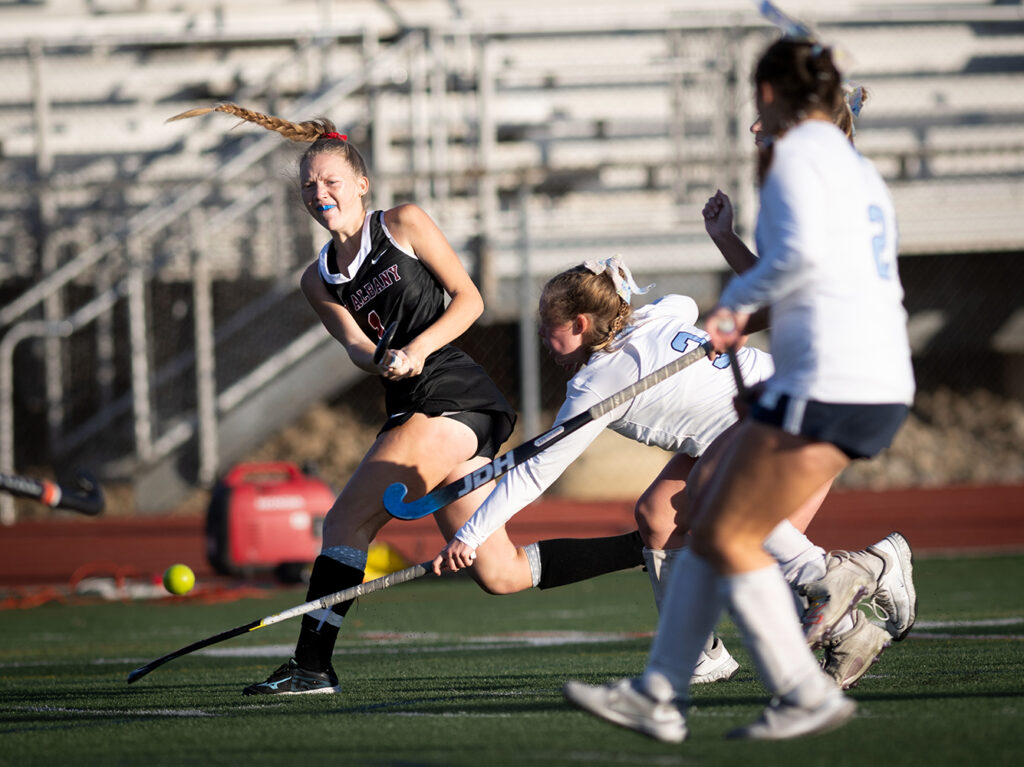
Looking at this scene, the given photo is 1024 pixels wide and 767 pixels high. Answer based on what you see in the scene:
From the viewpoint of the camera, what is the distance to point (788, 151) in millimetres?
3164

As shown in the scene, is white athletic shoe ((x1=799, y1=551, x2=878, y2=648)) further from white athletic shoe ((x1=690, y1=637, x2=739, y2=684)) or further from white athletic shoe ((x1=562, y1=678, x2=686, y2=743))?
white athletic shoe ((x1=562, y1=678, x2=686, y2=743))

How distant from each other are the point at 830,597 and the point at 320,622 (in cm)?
161

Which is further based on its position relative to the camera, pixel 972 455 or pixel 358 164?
pixel 972 455

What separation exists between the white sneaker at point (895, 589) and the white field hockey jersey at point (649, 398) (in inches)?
25.4

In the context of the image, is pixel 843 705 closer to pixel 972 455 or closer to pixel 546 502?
pixel 546 502

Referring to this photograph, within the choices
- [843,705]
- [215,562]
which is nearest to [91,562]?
[215,562]

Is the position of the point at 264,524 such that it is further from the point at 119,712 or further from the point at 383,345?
the point at 383,345

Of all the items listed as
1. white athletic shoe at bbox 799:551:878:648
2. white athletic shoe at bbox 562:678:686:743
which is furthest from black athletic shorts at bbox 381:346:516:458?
white athletic shoe at bbox 562:678:686:743

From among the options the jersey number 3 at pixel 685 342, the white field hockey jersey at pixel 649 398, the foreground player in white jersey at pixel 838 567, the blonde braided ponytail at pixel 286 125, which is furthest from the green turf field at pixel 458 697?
the blonde braided ponytail at pixel 286 125

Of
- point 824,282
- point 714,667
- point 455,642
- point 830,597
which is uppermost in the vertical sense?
point 824,282

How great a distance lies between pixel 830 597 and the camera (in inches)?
166

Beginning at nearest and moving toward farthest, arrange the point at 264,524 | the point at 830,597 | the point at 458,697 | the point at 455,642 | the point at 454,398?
the point at 830,597
the point at 458,697
the point at 454,398
the point at 455,642
the point at 264,524

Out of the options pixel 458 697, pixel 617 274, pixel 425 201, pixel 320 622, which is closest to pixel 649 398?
pixel 617 274

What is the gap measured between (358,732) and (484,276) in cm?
852
